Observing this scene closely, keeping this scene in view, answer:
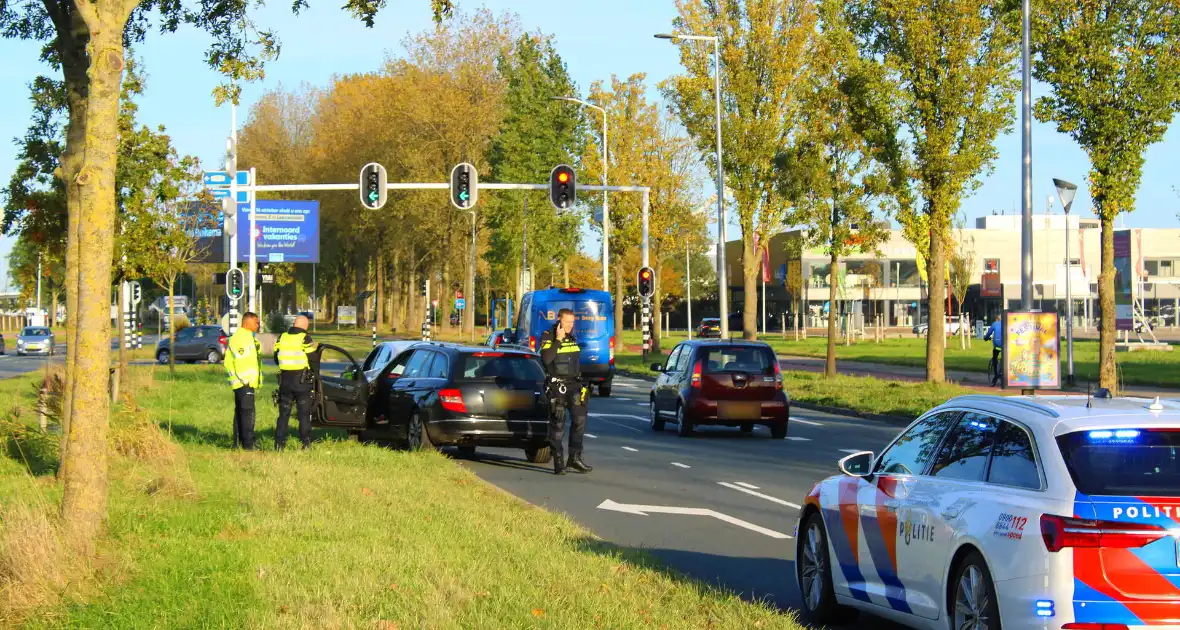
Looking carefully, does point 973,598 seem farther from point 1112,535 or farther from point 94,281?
point 94,281

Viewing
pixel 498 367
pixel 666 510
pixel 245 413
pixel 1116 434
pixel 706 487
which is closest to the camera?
pixel 1116 434

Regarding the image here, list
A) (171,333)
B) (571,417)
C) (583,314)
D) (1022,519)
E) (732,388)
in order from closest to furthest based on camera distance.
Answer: (1022,519), (571,417), (732,388), (583,314), (171,333)

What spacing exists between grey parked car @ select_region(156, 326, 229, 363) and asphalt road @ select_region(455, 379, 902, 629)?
33059 millimetres

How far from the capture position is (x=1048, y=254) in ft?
327

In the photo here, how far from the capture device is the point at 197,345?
54250 millimetres

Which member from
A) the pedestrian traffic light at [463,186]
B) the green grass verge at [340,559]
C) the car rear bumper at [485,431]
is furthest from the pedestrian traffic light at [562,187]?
the green grass verge at [340,559]

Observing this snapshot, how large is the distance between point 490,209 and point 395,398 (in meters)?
46.8

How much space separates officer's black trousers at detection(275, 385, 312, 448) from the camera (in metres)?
16.5

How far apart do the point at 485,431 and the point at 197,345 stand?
4038 cm

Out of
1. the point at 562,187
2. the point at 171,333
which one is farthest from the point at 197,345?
the point at 562,187

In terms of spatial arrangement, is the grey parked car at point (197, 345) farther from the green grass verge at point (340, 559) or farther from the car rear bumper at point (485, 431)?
the green grass verge at point (340, 559)

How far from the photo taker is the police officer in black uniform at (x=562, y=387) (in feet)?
A: 50.7

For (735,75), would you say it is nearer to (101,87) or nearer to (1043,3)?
(1043,3)

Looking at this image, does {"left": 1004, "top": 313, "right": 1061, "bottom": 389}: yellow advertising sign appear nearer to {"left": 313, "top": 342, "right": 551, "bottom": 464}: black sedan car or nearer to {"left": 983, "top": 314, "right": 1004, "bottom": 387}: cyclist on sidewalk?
{"left": 313, "top": 342, "right": 551, "bottom": 464}: black sedan car
